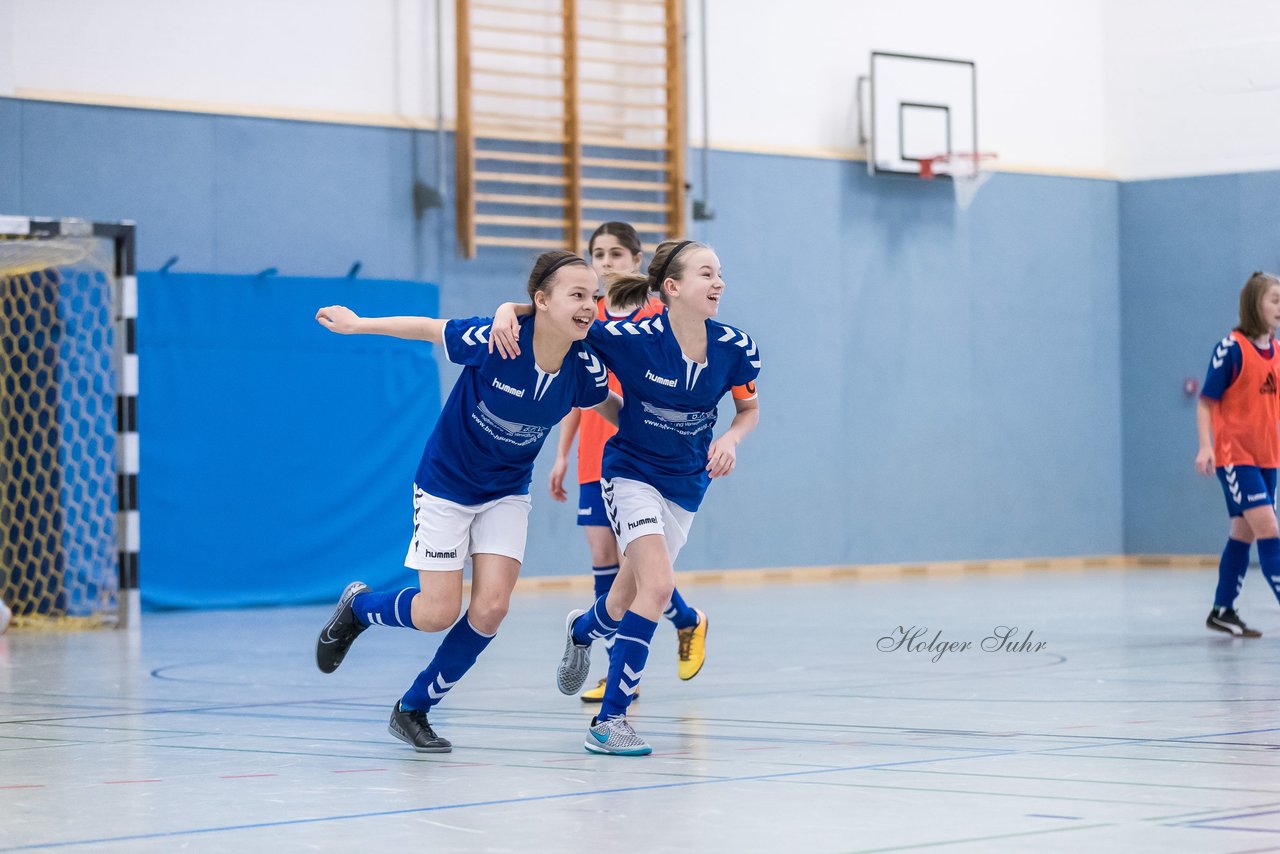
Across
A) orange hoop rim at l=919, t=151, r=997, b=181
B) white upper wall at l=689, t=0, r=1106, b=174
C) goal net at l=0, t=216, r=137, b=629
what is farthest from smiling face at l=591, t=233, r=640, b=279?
orange hoop rim at l=919, t=151, r=997, b=181

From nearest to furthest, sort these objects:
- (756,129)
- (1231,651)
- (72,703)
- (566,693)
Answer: (566,693)
(72,703)
(1231,651)
(756,129)

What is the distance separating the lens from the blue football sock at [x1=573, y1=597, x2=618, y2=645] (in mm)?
5469

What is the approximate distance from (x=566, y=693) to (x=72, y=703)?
174cm

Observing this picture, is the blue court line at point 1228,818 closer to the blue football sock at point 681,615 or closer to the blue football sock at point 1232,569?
the blue football sock at point 681,615

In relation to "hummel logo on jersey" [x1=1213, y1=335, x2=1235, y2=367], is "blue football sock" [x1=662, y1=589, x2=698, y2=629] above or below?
below

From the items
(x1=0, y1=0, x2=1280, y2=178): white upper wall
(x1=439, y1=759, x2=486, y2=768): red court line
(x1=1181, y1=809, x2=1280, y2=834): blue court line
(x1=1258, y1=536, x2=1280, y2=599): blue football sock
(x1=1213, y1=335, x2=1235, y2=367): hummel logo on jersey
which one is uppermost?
(x1=0, y1=0, x2=1280, y2=178): white upper wall

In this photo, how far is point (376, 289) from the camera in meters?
12.8

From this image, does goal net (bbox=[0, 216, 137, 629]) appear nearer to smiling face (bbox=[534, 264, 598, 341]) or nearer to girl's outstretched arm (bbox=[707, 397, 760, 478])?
girl's outstretched arm (bbox=[707, 397, 760, 478])

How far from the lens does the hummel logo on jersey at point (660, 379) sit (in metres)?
4.95

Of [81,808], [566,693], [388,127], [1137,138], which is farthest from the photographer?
[1137,138]

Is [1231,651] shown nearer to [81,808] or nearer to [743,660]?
[743,660]

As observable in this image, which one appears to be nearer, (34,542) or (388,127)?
(34,542)

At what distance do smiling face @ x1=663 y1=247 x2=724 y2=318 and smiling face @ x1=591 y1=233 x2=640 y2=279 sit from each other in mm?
1085

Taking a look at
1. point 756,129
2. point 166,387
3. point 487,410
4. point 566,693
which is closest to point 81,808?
point 487,410
